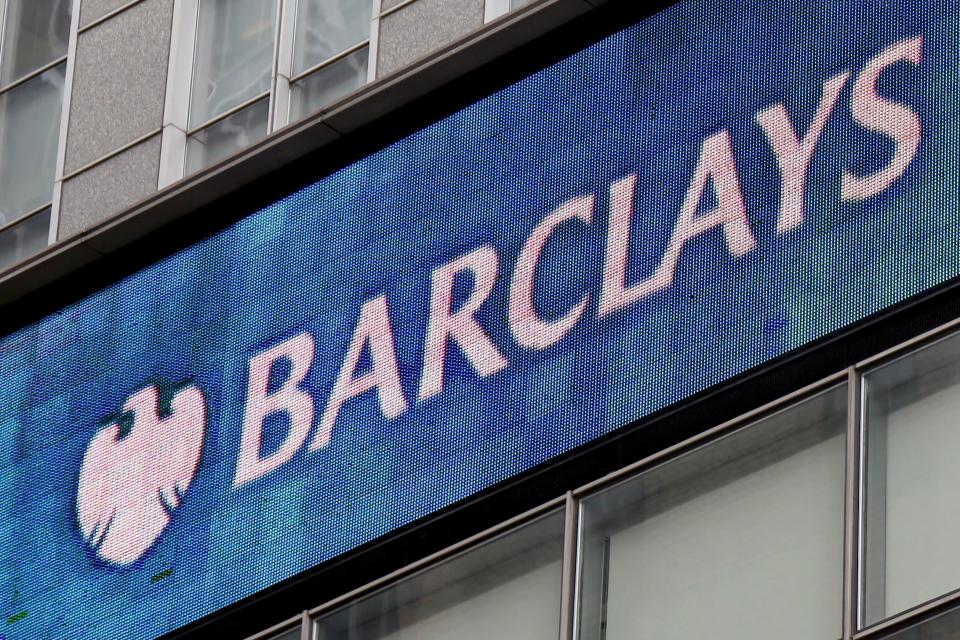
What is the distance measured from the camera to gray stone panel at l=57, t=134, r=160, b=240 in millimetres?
24281

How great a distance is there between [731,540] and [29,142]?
34.9ft

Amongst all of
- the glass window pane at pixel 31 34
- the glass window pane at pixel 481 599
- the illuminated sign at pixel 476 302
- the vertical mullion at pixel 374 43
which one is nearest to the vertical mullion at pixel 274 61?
the vertical mullion at pixel 374 43

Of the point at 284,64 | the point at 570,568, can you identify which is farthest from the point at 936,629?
the point at 284,64

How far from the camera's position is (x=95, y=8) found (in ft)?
84.7

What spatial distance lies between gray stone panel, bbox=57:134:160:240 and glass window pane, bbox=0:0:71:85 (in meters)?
1.83

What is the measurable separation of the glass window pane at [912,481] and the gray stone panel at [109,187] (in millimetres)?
8905

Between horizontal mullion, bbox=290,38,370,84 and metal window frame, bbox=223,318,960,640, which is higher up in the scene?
horizontal mullion, bbox=290,38,370,84

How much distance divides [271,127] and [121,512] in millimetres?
3620

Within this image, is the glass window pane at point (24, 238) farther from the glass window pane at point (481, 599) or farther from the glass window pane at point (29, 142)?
the glass window pane at point (481, 599)

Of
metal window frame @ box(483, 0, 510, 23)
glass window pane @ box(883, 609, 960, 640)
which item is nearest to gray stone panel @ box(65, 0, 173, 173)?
metal window frame @ box(483, 0, 510, 23)

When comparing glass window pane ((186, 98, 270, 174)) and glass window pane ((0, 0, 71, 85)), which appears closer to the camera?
glass window pane ((186, 98, 270, 174))

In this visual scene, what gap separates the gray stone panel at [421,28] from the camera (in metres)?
22.2

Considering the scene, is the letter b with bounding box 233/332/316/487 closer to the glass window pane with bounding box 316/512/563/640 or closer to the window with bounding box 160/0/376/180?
the glass window pane with bounding box 316/512/563/640

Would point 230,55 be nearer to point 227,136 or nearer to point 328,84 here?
point 227,136
